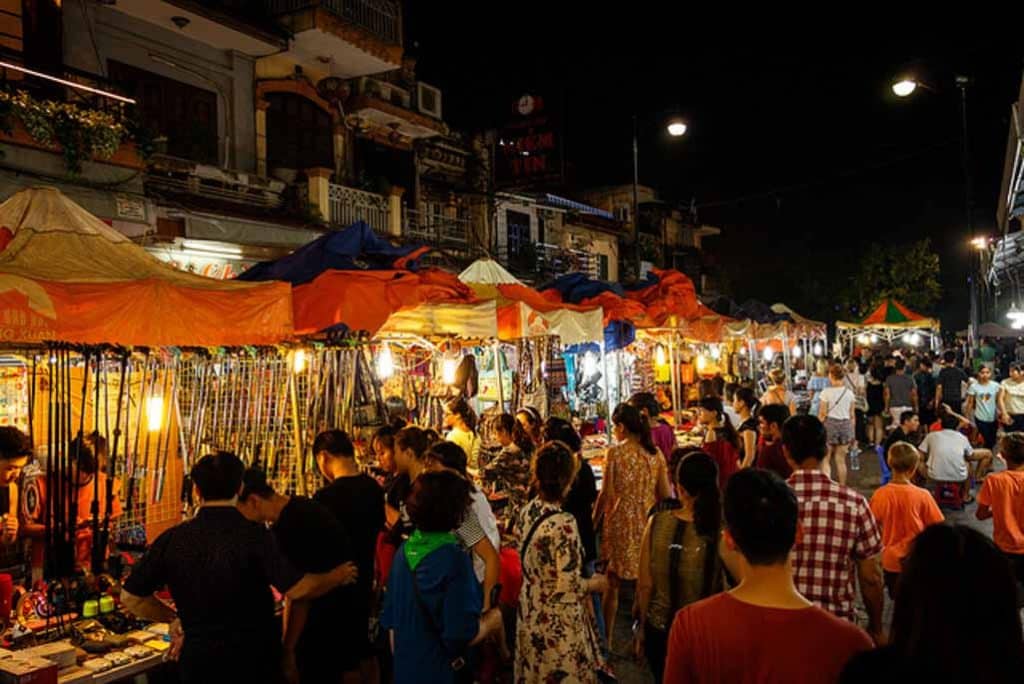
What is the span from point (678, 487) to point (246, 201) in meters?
12.3

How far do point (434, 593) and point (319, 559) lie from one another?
78 centimetres

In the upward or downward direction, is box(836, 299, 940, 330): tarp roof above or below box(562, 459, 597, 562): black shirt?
above

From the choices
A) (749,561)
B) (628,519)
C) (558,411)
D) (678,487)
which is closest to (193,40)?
(558,411)

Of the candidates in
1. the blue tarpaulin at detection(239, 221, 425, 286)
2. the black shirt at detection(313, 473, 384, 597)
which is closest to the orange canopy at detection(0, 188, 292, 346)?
the blue tarpaulin at detection(239, 221, 425, 286)

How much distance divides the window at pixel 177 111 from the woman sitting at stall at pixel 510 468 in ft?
29.5

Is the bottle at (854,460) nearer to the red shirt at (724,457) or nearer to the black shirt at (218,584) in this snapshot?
the red shirt at (724,457)

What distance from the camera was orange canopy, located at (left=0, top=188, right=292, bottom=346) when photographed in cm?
480

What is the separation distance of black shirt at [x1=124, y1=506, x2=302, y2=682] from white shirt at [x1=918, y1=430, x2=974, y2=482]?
891cm

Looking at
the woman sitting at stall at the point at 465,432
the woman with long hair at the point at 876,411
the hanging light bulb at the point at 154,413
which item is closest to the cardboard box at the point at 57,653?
the hanging light bulb at the point at 154,413

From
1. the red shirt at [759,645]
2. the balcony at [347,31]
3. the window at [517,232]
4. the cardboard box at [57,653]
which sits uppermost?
the balcony at [347,31]

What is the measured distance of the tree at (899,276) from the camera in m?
35.1

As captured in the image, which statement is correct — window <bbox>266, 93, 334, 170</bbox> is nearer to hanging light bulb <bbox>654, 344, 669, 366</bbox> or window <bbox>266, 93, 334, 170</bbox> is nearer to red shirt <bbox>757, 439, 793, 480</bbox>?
hanging light bulb <bbox>654, 344, 669, 366</bbox>

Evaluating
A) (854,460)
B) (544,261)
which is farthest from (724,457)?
(544,261)

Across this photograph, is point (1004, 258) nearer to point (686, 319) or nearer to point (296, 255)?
point (686, 319)
